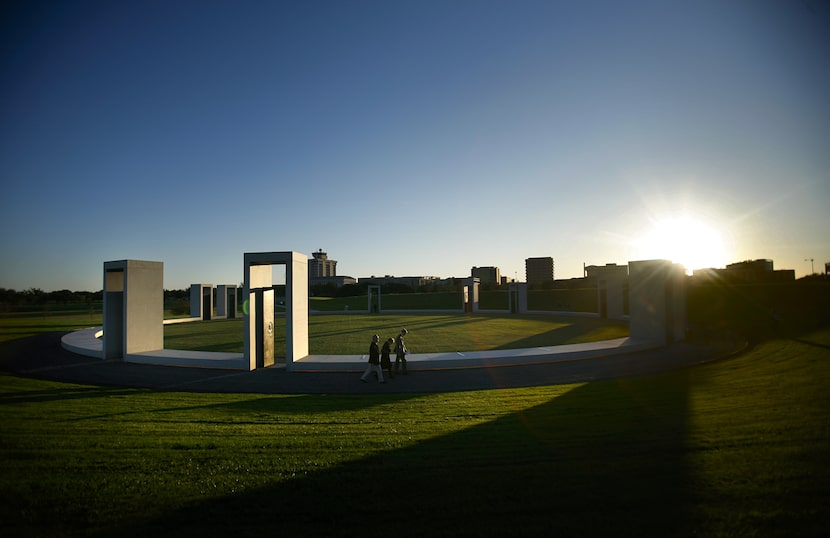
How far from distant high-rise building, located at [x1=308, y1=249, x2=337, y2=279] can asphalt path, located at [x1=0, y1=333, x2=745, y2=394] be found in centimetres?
16635

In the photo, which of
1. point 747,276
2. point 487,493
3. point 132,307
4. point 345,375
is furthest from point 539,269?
point 487,493

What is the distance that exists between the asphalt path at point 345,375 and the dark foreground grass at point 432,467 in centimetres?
257

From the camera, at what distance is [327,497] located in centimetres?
485

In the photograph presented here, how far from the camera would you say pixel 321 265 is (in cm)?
18538

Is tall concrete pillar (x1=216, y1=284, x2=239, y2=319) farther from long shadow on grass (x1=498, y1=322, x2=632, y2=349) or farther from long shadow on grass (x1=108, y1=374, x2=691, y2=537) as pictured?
long shadow on grass (x1=108, y1=374, x2=691, y2=537)

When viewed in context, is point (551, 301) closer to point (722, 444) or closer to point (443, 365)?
point (443, 365)

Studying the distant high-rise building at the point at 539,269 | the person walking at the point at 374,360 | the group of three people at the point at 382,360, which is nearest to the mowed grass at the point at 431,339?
the group of three people at the point at 382,360

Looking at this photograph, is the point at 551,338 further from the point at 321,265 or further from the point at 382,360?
the point at 321,265

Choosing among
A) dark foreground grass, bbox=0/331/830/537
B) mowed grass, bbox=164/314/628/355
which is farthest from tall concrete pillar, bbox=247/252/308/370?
dark foreground grass, bbox=0/331/830/537

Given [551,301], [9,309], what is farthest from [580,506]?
[9,309]

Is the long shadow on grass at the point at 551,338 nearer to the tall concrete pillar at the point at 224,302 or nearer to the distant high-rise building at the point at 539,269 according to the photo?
the tall concrete pillar at the point at 224,302

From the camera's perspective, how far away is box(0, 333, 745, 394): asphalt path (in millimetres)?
12133

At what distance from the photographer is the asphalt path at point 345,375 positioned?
1213 centimetres

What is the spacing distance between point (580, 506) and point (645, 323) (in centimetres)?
1816
